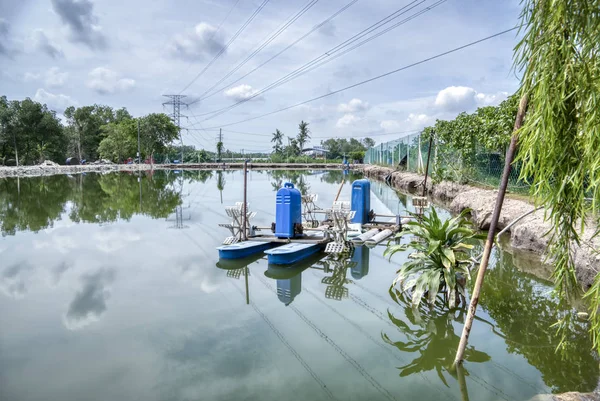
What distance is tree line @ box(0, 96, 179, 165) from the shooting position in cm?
5212

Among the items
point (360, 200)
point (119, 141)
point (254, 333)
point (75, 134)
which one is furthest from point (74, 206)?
point (75, 134)

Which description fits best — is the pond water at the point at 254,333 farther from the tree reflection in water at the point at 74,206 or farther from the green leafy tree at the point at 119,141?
the green leafy tree at the point at 119,141

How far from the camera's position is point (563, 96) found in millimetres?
2719

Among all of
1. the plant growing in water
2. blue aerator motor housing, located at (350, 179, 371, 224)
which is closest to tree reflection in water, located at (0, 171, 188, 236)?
blue aerator motor housing, located at (350, 179, 371, 224)

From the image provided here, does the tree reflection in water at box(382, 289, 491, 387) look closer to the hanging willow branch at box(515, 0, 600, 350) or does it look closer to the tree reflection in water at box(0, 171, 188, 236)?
the hanging willow branch at box(515, 0, 600, 350)

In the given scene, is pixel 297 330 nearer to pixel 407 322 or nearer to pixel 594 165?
pixel 407 322

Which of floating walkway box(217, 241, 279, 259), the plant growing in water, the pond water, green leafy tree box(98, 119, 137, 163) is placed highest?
green leafy tree box(98, 119, 137, 163)

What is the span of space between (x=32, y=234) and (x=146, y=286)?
693 cm

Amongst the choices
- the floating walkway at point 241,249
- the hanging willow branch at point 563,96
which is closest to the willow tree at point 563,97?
the hanging willow branch at point 563,96

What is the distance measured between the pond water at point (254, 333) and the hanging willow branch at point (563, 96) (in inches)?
84.0

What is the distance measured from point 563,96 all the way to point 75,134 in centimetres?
7901

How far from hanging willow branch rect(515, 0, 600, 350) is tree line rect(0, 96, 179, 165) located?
58.7 metres

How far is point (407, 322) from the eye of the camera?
5.88m

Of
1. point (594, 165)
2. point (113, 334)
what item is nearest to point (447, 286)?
point (594, 165)
